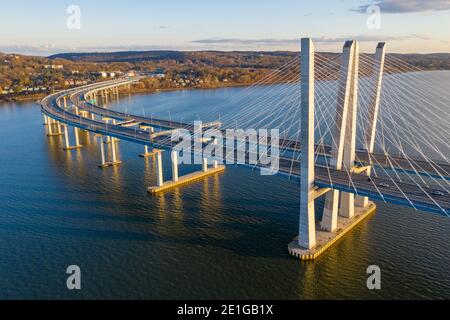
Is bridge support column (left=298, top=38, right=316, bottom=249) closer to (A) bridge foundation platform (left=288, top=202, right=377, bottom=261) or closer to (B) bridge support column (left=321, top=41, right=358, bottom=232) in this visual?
(A) bridge foundation platform (left=288, top=202, right=377, bottom=261)

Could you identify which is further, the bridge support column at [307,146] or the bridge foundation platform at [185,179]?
the bridge foundation platform at [185,179]

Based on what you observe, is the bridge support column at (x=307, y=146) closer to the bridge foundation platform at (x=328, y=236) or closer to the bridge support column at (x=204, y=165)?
the bridge foundation platform at (x=328, y=236)

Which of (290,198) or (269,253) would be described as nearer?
(269,253)

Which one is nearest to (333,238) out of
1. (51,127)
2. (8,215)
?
(8,215)

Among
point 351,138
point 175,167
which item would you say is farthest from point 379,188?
point 175,167

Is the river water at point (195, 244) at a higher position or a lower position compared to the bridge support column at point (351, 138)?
lower

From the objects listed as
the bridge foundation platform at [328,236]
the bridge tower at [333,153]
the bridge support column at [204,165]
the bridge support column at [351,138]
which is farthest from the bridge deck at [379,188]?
the bridge support column at [204,165]
